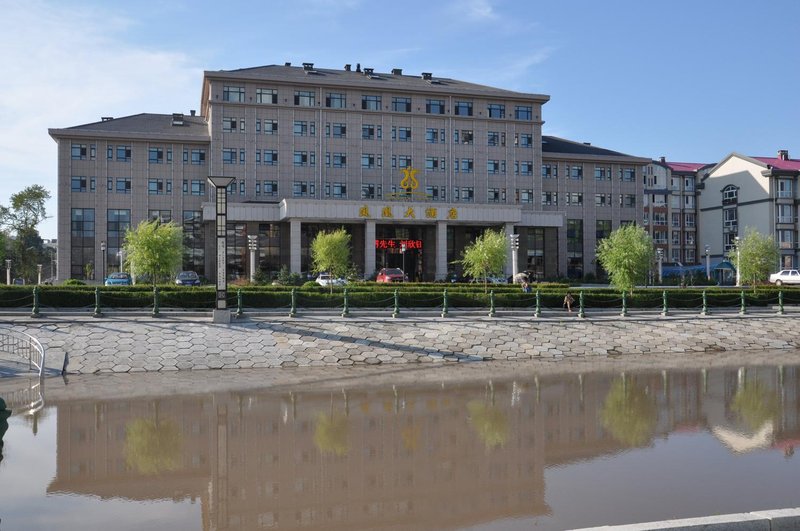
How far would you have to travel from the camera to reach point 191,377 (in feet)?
65.6

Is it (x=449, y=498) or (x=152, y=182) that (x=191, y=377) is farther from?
(x=152, y=182)

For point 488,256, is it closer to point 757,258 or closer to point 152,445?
point 757,258

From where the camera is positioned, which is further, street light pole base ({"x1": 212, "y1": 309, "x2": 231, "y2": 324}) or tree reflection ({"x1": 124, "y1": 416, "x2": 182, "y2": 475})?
street light pole base ({"x1": 212, "y1": 309, "x2": 231, "y2": 324})

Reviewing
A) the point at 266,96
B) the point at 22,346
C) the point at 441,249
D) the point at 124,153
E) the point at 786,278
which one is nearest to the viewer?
the point at 22,346

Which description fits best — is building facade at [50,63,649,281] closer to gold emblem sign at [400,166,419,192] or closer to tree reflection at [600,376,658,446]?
gold emblem sign at [400,166,419,192]

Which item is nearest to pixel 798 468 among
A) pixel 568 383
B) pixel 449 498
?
pixel 449 498

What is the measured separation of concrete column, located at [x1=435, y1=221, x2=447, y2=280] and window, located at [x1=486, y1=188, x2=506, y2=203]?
7.87m

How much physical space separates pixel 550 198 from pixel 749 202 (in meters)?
24.1

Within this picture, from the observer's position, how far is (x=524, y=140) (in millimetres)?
65438

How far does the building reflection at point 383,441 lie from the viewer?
8836 mm

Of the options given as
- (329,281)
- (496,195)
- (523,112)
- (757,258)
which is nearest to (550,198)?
(496,195)

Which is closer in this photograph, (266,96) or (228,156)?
(228,156)

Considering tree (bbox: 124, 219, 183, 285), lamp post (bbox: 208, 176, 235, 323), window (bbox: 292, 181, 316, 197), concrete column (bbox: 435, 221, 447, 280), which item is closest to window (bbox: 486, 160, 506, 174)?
concrete column (bbox: 435, 221, 447, 280)

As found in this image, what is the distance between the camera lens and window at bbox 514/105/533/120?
65312mm
